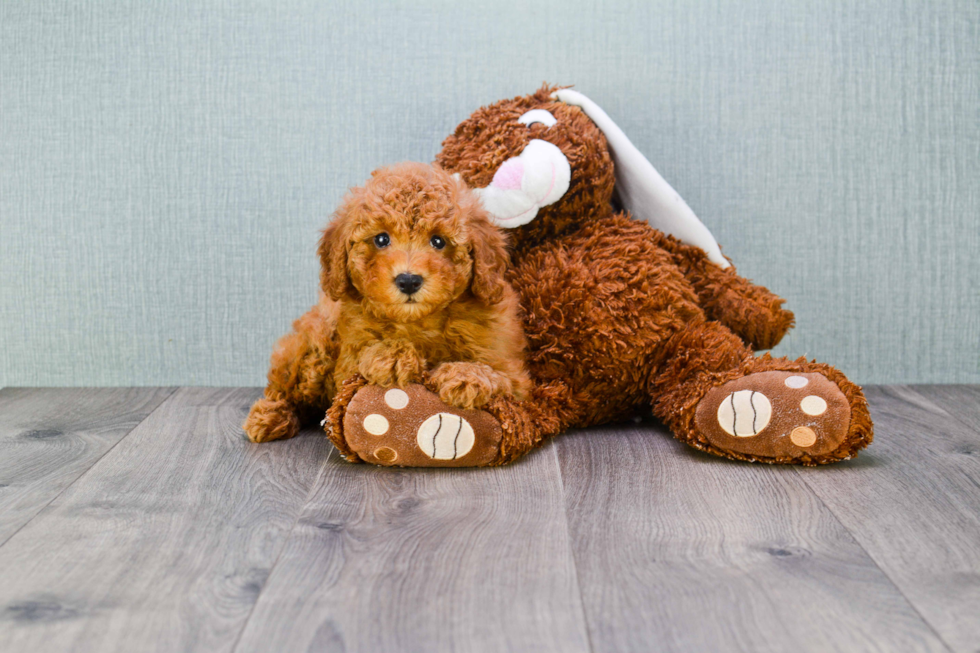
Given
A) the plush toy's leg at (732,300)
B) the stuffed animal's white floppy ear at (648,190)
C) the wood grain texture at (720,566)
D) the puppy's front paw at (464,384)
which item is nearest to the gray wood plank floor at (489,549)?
the wood grain texture at (720,566)

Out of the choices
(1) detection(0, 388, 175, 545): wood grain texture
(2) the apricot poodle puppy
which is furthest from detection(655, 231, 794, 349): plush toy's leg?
(1) detection(0, 388, 175, 545): wood grain texture

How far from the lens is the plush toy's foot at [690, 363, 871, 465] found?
1.22 meters

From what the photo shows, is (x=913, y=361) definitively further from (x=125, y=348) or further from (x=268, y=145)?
(x=125, y=348)

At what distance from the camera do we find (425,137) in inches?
69.6

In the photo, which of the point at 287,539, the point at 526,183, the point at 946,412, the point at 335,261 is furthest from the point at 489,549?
the point at 946,412

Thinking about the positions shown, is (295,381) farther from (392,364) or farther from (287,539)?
(287,539)

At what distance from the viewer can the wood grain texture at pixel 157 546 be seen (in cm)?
81

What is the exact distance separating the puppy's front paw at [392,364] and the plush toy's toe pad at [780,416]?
1.57 feet

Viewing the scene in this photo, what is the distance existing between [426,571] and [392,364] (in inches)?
15.7

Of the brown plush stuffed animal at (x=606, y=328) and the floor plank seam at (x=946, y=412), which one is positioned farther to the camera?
the floor plank seam at (x=946, y=412)

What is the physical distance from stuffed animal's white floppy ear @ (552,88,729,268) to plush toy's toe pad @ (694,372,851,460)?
0.35 m

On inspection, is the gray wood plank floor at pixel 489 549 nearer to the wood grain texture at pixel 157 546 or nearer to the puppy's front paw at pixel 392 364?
the wood grain texture at pixel 157 546

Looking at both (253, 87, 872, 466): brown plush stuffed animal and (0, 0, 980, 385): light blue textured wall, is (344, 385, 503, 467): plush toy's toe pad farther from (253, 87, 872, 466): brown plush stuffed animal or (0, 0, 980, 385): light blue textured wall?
(0, 0, 980, 385): light blue textured wall

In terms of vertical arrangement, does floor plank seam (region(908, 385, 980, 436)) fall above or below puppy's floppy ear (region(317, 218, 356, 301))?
below
